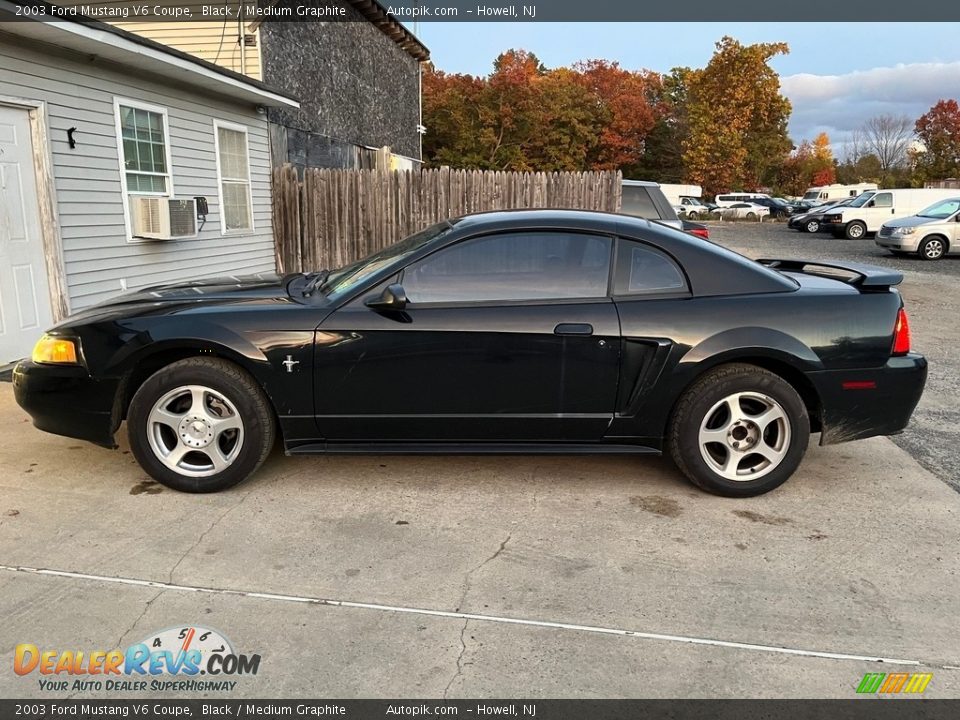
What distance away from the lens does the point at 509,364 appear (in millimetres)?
3723

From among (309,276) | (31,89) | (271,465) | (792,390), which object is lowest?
(271,465)

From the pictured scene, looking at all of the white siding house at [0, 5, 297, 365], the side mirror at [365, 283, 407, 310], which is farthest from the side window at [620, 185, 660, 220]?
the side mirror at [365, 283, 407, 310]

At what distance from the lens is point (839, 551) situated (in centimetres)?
334

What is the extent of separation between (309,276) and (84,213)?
4136 millimetres

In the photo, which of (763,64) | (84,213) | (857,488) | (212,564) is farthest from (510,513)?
(763,64)

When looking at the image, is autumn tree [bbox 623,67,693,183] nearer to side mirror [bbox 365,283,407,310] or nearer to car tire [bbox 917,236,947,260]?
car tire [bbox 917,236,947,260]

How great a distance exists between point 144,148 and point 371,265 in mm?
5806

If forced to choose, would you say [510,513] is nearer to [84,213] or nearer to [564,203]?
[84,213]

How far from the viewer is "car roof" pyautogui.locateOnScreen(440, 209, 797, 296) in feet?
12.6

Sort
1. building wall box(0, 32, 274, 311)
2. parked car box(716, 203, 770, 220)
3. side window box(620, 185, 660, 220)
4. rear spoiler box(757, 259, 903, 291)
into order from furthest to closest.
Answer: parked car box(716, 203, 770, 220) → side window box(620, 185, 660, 220) → building wall box(0, 32, 274, 311) → rear spoiler box(757, 259, 903, 291)

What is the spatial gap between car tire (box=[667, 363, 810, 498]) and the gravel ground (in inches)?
45.8

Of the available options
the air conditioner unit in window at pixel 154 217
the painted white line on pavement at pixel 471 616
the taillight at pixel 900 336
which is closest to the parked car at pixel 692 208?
the air conditioner unit in window at pixel 154 217

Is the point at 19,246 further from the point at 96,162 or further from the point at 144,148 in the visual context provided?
the point at 144,148

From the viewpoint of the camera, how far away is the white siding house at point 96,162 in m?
6.49
